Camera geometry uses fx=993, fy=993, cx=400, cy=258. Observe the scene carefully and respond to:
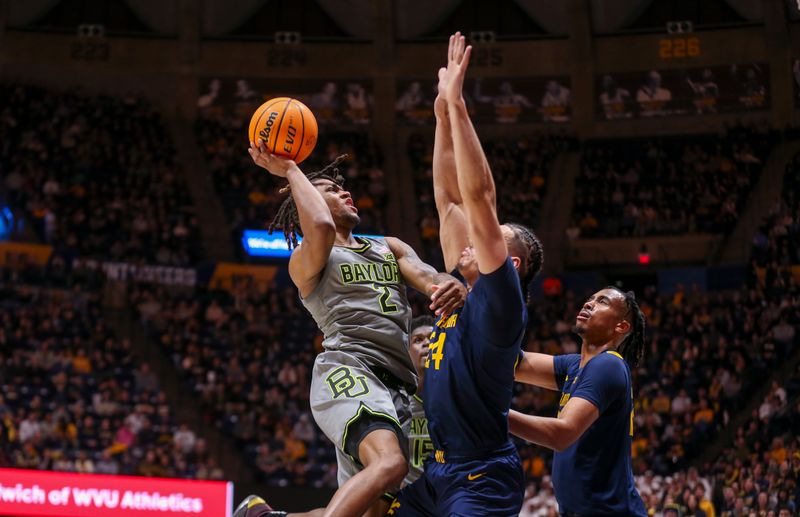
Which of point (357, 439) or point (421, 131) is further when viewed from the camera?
point (421, 131)

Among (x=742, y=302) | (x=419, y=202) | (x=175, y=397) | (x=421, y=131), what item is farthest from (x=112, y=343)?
(x=742, y=302)

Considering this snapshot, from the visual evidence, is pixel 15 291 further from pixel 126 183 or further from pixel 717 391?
pixel 717 391

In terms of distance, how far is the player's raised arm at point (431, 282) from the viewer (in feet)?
14.1

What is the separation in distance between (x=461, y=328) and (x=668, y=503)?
9.07m

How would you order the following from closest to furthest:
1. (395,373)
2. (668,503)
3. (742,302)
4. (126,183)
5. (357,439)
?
(357,439) → (395,373) → (668,503) → (742,302) → (126,183)

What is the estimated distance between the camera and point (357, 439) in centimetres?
460

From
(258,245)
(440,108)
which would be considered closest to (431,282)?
(440,108)

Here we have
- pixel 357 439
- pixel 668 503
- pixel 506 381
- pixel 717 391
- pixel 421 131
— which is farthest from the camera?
pixel 421 131

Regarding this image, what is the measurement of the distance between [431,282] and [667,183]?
58.9 feet

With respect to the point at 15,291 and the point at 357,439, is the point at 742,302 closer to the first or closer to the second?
the point at 15,291

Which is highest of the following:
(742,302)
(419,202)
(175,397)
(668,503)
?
(419,202)

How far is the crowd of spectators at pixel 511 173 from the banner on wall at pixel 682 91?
1588 millimetres

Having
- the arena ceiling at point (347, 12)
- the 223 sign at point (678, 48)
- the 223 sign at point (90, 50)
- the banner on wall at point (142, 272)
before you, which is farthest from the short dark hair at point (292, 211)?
the 223 sign at point (90, 50)

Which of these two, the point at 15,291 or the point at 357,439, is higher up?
the point at 15,291
